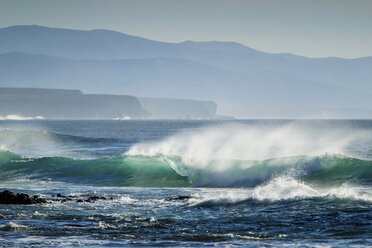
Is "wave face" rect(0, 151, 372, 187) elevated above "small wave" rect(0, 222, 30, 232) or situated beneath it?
elevated above

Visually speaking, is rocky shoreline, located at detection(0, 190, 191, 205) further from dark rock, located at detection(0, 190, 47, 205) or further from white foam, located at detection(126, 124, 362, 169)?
white foam, located at detection(126, 124, 362, 169)

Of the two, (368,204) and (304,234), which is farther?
(368,204)

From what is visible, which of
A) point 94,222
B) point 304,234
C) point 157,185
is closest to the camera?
point 304,234

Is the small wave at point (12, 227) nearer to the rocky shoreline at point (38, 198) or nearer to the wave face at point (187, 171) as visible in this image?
the rocky shoreline at point (38, 198)

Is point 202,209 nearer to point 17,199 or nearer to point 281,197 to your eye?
point 281,197

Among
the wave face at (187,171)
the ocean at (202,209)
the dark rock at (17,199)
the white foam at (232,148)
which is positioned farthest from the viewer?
the white foam at (232,148)

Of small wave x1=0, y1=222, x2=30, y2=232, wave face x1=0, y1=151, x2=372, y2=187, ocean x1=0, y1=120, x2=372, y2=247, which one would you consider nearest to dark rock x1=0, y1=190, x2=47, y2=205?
ocean x1=0, y1=120, x2=372, y2=247

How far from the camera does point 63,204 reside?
20203mm

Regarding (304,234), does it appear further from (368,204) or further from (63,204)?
(63,204)

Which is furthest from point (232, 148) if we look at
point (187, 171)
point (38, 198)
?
point (38, 198)

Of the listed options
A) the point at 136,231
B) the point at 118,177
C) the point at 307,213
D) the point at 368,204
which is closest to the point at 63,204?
the point at 136,231

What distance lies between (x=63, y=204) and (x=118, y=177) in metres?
12.2

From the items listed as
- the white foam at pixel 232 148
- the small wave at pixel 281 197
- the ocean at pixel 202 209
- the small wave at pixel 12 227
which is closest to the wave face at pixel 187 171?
the ocean at pixel 202 209

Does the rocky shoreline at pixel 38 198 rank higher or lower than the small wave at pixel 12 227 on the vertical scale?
higher
